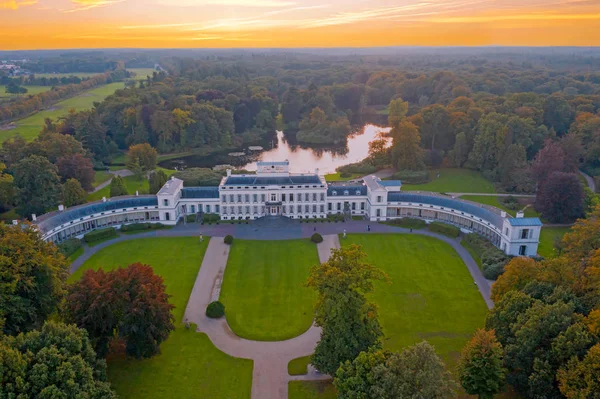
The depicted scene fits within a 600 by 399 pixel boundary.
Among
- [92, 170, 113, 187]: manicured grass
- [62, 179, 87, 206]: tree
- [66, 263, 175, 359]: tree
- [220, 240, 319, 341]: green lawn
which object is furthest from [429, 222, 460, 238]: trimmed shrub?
[92, 170, 113, 187]: manicured grass

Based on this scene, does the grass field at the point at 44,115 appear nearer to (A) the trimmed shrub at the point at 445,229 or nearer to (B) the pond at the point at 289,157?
(B) the pond at the point at 289,157

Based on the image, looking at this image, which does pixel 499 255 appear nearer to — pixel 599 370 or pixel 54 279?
pixel 599 370

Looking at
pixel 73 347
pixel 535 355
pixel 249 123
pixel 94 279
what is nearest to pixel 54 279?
pixel 94 279

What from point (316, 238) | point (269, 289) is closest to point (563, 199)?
point (316, 238)

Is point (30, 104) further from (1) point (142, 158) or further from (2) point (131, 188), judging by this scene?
(2) point (131, 188)

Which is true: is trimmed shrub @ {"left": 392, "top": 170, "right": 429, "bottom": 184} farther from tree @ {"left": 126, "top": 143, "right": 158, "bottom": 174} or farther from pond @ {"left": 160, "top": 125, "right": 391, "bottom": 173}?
tree @ {"left": 126, "top": 143, "right": 158, "bottom": 174}

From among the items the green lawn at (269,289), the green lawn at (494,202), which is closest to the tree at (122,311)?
the green lawn at (269,289)
